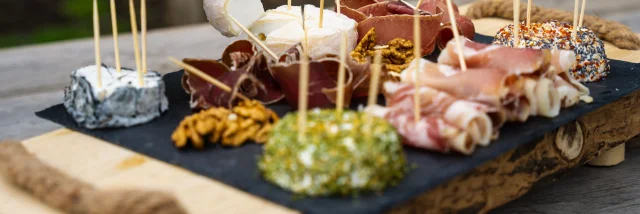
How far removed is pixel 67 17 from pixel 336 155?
4466 millimetres

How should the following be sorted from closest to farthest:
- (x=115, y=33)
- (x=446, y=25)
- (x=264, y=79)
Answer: (x=115, y=33)
(x=264, y=79)
(x=446, y=25)

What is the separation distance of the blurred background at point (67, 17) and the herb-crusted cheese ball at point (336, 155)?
3687 millimetres

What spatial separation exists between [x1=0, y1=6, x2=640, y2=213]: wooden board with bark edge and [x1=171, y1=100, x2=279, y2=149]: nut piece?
3.5 inches

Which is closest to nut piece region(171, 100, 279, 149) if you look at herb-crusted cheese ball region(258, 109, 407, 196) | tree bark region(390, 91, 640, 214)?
herb-crusted cheese ball region(258, 109, 407, 196)

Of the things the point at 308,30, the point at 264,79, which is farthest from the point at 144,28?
the point at 308,30

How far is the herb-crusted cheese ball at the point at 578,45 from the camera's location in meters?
2.22

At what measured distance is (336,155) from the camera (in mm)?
1439

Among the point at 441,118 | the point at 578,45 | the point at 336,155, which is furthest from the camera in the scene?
the point at 578,45

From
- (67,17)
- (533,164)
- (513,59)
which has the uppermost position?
(513,59)

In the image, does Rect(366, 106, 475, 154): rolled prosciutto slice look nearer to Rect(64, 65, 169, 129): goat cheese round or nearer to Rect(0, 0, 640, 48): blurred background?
Rect(64, 65, 169, 129): goat cheese round

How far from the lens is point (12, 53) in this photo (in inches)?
126

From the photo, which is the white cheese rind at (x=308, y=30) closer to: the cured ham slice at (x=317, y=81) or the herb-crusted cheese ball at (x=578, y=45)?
the cured ham slice at (x=317, y=81)

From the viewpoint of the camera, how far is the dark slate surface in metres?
1.47

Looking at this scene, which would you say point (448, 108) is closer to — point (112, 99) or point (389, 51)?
point (389, 51)
